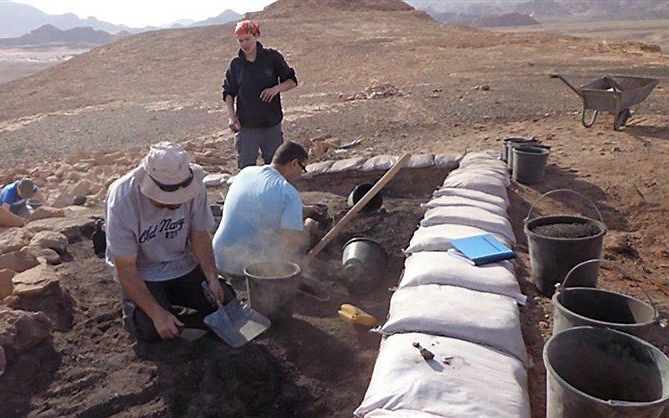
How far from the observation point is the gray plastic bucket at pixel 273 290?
10.7 ft

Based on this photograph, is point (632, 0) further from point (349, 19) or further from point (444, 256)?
point (444, 256)

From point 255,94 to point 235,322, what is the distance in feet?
8.09

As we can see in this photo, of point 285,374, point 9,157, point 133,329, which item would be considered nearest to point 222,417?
point 285,374

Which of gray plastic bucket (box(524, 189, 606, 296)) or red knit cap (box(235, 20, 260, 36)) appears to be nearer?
gray plastic bucket (box(524, 189, 606, 296))

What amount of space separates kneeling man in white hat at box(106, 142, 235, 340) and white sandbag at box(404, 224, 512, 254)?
1161 millimetres

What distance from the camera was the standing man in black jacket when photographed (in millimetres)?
5070

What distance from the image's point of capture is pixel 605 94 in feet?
23.9

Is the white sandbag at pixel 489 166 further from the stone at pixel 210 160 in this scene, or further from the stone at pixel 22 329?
the stone at pixel 22 329

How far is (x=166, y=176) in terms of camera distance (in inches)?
110

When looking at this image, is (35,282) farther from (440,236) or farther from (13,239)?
(440,236)

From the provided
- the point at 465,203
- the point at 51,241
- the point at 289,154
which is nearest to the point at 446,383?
the point at 289,154

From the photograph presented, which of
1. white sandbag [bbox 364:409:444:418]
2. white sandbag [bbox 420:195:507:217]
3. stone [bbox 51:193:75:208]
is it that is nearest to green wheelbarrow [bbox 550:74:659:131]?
white sandbag [bbox 420:195:507:217]

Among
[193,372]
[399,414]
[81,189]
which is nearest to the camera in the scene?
[399,414]

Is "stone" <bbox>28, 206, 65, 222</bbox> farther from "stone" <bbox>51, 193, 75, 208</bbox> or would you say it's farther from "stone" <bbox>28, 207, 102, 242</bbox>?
"stone" <bbox>51, 193, 75, 208</bbox>
